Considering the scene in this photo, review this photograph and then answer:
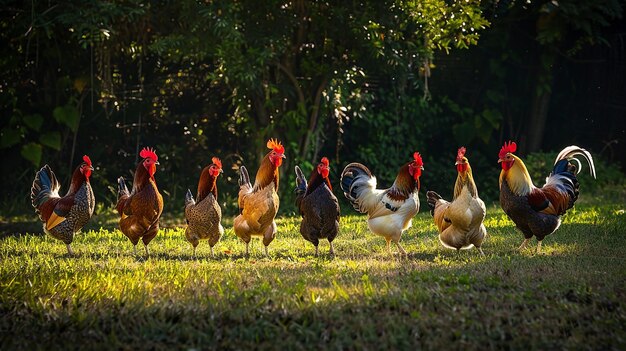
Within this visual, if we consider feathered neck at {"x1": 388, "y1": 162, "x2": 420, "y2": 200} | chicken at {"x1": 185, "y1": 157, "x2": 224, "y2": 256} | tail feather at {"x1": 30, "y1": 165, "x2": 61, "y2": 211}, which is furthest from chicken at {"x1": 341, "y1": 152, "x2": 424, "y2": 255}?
tail feather at {"x1": 30, "y1": 165, "x2": 61, "y2": 211}

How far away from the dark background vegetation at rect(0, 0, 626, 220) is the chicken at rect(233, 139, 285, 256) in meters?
3.57

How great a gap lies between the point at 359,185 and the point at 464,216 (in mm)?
1372

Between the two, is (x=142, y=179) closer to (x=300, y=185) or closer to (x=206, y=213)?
(x=206, y=213)

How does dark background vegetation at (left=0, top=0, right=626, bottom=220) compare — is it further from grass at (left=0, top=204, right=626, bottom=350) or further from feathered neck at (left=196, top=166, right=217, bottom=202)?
grass at (left=0, top=204, right=626, bottom=350)

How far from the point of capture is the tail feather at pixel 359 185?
9.73 m

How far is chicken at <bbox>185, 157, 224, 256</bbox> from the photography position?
30.1 ft

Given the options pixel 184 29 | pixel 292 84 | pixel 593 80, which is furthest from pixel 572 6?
pixel 184 29

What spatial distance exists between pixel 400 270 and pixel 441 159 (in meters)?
8.35

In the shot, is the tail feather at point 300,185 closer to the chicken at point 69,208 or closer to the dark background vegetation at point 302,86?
the chicken at point 69,208

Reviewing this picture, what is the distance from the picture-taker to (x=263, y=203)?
9133mm

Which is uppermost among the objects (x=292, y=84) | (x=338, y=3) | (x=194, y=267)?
(x=338, y=3)

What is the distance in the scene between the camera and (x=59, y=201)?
9508 millimetres

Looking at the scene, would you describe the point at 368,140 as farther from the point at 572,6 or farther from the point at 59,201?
the point at 59,201

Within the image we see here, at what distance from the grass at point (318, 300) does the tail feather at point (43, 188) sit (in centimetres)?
61
